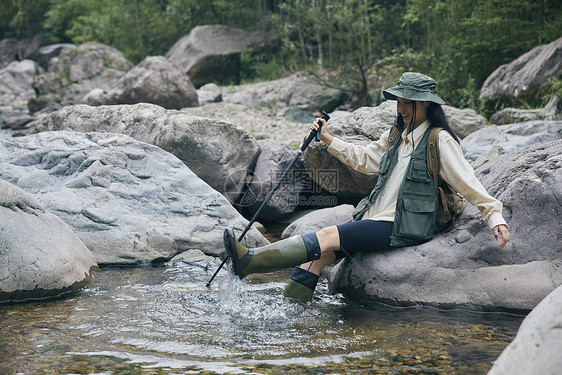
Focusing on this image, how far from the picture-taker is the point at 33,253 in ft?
15.3

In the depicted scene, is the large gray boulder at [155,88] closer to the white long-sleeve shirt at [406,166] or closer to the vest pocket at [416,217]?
the white long-sleeve shirt at [406,166]

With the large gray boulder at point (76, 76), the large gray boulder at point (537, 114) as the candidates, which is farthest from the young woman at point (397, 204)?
the large gray boulder at point (76, 76)

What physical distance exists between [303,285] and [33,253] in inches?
85.9

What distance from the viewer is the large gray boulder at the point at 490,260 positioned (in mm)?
4230

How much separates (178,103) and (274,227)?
22.9ft

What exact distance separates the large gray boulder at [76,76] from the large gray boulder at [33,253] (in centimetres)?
1532

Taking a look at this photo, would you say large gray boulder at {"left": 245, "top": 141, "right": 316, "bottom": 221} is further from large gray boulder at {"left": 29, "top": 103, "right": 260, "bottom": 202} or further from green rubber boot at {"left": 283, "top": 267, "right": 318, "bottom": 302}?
green rubber boot at {"left": 283, "top": 267, "right": 318, "bottom": 302}

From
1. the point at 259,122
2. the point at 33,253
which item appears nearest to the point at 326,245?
the point at 33,253

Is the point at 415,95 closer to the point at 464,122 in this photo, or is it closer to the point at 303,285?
the point at 303,285

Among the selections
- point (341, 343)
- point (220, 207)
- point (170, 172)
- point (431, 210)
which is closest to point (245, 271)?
point (341, 343)

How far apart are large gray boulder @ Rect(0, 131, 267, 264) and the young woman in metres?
1.60

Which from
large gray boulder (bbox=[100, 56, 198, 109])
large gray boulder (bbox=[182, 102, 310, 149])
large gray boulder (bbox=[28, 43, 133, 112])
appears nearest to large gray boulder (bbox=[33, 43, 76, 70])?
large gray boulder (bbox=[28, 43, 133, 112])

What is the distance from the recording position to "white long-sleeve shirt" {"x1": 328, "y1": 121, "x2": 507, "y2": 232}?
4.07 meters

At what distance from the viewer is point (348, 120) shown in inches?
275
